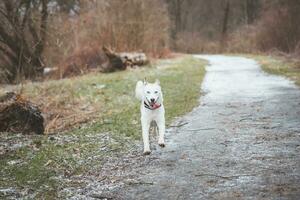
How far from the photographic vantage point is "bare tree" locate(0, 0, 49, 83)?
22344 mm

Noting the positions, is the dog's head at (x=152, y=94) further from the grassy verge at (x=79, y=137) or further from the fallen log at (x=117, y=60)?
the fallen log at (x=117, y=60)

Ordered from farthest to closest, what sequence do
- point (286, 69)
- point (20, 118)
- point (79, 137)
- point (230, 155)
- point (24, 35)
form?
1. point (24, 35)
2. point (286, 69)
3. point (20, 118)
4. point (79, 137)
5. point (230, 155)

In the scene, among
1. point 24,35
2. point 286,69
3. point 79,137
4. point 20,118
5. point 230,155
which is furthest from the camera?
point 24,35

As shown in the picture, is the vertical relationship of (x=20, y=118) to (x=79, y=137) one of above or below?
above

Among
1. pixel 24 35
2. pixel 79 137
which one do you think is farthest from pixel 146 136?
pixel 24 35

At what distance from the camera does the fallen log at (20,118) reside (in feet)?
36.4

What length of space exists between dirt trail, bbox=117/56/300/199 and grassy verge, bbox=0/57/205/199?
924mm

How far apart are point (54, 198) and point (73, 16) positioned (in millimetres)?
19617

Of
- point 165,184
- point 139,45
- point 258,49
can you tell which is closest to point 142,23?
point 139,45

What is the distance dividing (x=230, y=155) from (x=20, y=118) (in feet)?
16.9

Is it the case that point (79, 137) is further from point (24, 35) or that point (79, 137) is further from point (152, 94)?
point (24, 35)

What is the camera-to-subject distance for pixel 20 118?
1121 centimetres

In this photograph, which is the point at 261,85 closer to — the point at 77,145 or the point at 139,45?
the point at 77,145

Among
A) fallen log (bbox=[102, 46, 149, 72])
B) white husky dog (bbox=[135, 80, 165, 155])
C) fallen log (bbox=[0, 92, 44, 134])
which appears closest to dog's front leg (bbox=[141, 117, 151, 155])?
white husky dog (bbox=[135, 80, 165, 155])
